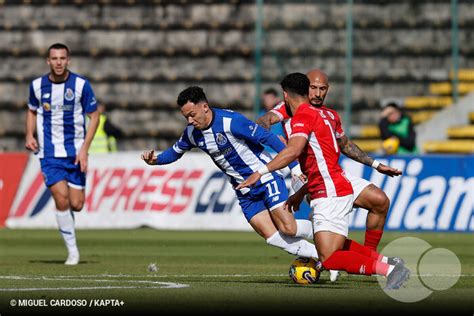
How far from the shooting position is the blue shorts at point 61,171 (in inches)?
516

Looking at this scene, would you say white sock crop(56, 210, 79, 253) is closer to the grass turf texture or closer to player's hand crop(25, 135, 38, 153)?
the grass turf texture

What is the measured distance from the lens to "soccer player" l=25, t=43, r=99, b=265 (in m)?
13.1

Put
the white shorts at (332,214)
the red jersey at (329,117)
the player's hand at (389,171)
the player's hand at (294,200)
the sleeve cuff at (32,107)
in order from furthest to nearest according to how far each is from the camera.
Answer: the sleeve cuff at (32,107) → the player's hand at (389,171) → the red jersey at (329,117) → the player's hand at (294,200) → the white shorts at (332,214)

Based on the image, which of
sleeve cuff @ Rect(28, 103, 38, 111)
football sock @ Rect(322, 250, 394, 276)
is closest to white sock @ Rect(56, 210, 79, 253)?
sleeve cuff @ Rect(28, 103, 38, 111)

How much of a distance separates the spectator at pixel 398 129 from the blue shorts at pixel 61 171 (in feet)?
27.1

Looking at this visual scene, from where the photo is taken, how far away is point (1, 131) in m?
24.2

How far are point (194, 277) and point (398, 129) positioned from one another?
10027 millimetres

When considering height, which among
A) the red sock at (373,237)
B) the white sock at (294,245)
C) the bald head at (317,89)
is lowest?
the white sock at (294,245)

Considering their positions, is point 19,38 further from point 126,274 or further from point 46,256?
point 126,274

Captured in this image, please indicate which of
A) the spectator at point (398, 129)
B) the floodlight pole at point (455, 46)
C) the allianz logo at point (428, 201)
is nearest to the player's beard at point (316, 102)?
the allianz logo at point (428, 201)

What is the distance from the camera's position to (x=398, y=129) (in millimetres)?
20641

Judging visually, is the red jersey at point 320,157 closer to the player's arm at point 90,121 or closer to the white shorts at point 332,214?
the white shorts at point 332,214

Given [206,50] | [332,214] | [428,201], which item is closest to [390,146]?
[428,201]

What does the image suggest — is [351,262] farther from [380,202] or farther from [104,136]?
[104,136]
